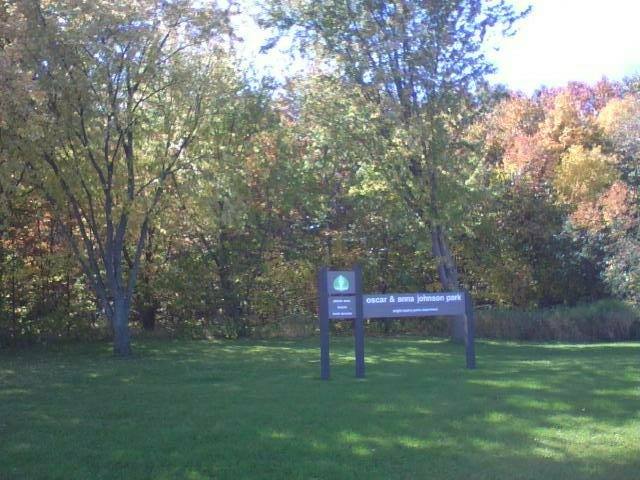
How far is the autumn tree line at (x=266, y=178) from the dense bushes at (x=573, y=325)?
31.3 inches

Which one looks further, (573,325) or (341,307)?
(573,325)

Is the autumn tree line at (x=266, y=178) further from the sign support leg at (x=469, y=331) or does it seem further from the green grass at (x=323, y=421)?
the sign support leg at (x=469, y=331)

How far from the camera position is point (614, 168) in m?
36.3

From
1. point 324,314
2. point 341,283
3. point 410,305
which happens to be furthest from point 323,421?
point 410,305

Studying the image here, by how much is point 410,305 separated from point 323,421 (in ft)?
17.7

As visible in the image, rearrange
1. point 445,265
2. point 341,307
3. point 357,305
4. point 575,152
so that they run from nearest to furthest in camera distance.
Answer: point 341,307 < point 357,305 < point 445,265 < point 575,152

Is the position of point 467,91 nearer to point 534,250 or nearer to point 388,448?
point 534,250

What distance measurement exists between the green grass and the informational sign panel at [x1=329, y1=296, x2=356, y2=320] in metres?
1.16

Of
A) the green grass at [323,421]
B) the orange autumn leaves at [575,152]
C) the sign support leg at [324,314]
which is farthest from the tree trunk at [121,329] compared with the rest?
the orange autumn leaves at [575,152]

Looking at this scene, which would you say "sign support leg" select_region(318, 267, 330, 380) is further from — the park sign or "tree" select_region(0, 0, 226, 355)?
"tree" select_region(0, 0, 226, 355)

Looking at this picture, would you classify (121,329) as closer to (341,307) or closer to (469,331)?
(341,307)

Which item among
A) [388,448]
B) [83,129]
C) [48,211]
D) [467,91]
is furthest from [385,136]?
[388,448]

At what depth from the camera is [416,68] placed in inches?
897

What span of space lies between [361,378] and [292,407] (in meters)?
3.48
